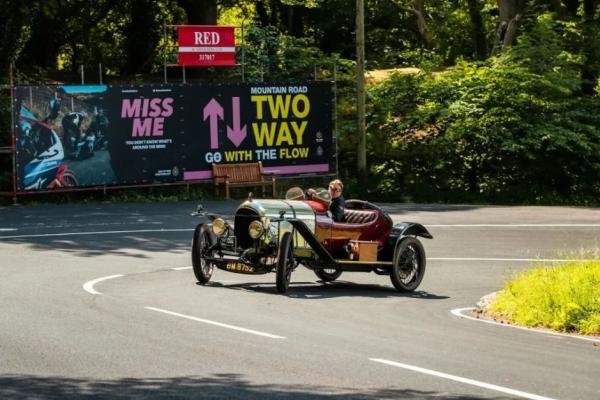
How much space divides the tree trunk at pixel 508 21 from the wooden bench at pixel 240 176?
453 inches

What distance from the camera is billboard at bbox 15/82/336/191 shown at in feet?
106

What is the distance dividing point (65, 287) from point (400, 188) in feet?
67.0

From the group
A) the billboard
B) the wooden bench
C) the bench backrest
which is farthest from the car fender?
the bench backrest

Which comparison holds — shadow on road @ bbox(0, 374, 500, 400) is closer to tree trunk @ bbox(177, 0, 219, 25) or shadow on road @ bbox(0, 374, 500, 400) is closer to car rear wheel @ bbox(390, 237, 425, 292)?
car rear wheel @ bbox(390, 237, 425, 292)

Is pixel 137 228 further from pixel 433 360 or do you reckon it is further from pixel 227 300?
pixel 433 360

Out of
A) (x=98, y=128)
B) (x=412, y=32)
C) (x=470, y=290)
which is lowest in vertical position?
(x=470, y=290)

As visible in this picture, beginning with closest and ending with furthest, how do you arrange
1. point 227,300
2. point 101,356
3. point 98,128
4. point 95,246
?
point 101,356, point 227,300, point 95,246, point 98,128

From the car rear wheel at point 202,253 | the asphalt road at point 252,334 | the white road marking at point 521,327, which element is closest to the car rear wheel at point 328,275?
the asphalt road at point 252,334

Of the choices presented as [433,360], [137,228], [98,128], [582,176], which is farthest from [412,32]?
[433,360]

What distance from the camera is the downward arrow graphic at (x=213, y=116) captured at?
35.1 m

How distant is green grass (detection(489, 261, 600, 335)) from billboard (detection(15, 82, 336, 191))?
18476mm

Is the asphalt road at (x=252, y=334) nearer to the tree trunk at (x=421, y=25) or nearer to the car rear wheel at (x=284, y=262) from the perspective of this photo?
the car rear wheel at (x=284, y=262)

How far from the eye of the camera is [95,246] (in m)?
23.1

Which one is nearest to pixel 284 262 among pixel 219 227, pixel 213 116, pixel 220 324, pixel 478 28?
pixel 219 227
